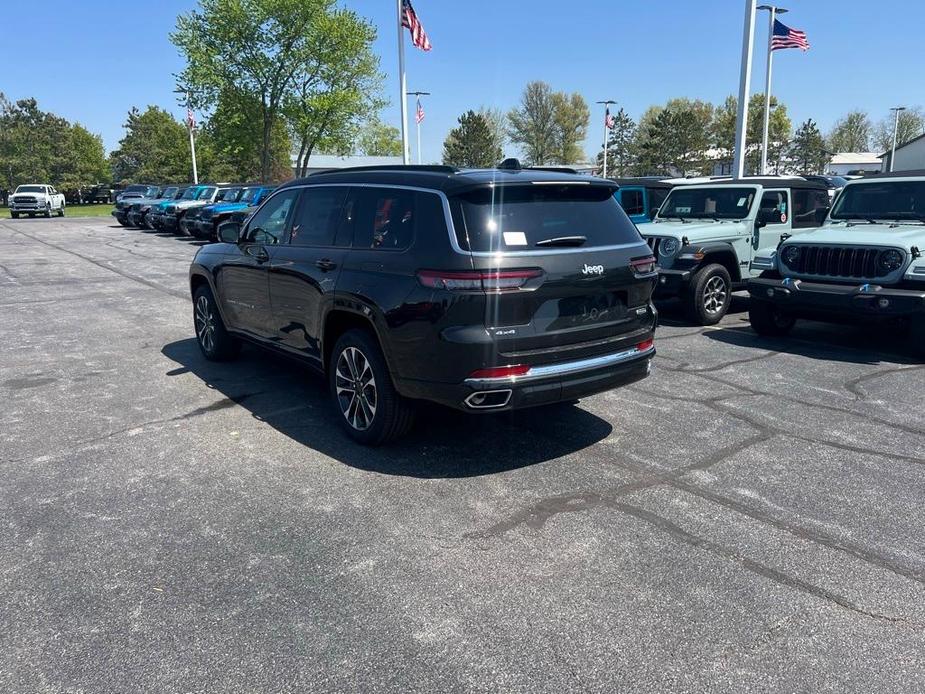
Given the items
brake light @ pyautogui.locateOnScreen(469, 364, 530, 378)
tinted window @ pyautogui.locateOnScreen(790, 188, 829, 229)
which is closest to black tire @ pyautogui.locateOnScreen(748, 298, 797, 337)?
tinted window @ pyautogui.locateOnScreen(790, 188, 829, 229)

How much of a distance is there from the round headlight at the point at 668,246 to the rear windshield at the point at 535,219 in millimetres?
4924

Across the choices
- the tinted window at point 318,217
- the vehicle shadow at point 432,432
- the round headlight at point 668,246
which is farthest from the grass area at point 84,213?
the tinted window at point 318,217

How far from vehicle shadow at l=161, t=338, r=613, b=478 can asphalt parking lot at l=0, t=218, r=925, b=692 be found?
0.03 meters

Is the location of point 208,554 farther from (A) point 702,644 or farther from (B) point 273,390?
(B) point 273,390

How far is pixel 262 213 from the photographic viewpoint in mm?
6223

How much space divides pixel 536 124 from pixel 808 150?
3145 centimetres

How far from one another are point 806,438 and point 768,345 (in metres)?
3.37

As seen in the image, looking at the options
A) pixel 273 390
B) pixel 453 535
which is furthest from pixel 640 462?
pixel 273 390

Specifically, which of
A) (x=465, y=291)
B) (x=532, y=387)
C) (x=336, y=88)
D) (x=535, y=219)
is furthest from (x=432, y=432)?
(x=336, y=88)

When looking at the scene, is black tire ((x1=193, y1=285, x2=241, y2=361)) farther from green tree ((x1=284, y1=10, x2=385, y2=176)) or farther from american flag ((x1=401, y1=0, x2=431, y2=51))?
green tree ((x1=284, y1=10, x2=385, y2=176))

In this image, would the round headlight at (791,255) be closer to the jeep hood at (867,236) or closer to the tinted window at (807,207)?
the jeep hood at (867,236)

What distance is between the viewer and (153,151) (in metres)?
76.9

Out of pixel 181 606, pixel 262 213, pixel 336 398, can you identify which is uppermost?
pixel 262 213

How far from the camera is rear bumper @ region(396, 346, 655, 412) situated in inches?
161
